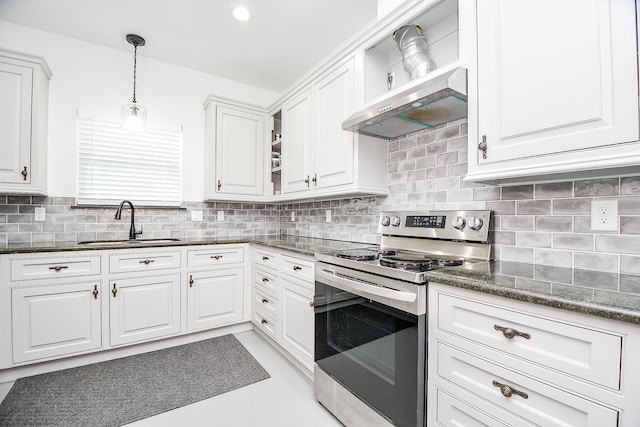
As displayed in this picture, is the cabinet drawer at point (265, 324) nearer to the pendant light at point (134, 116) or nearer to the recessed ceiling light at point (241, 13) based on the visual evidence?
the pendant light at point (134, 116)

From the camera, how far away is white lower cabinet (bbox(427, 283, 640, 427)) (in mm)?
771

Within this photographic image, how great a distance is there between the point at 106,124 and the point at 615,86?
3.53 m

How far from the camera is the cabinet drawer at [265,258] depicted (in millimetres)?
2461

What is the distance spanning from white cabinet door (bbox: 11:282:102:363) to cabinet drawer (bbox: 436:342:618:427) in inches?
97.0

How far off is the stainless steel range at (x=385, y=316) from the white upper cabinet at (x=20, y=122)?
7.65ft

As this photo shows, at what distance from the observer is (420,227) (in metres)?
1.87

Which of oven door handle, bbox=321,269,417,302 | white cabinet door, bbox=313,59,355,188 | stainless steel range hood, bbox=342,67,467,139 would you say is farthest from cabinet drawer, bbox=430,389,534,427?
white cabinet door, bbox=313,59,355,188

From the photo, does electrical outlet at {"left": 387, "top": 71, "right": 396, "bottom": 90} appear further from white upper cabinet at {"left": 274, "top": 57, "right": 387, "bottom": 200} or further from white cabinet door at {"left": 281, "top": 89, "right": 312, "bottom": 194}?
white cabinet door at {"left": 281, "top": 89, "right": 312, "bottom": 194}

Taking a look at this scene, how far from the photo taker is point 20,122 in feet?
7.35

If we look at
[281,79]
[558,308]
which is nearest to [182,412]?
[558,308]

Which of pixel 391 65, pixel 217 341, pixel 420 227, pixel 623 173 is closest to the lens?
pixel 623 173

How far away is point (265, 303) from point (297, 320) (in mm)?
590

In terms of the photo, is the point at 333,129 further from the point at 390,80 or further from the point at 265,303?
the point at 265,303

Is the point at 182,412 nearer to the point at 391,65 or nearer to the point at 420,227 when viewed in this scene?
the point at 420,227
